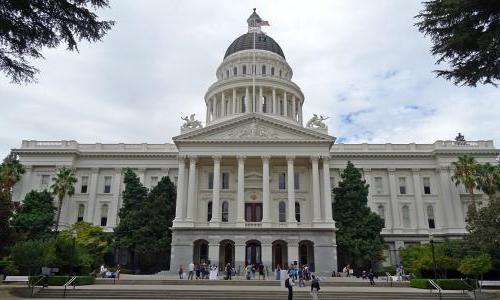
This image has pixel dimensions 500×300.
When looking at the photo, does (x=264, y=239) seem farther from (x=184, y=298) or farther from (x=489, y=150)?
(x=489, y=150)

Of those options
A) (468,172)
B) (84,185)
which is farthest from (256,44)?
(468,172)

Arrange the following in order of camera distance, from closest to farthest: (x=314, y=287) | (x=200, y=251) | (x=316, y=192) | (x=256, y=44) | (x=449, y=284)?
(x=314, y=287), (x=449, y=284), (x=316, y=192), (x=200, y=251), (x=256, y=44)

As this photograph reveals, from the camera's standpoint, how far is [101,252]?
144ft

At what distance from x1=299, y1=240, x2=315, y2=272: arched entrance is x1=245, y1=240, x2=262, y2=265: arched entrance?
459cm

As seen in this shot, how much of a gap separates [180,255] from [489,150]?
41.0m

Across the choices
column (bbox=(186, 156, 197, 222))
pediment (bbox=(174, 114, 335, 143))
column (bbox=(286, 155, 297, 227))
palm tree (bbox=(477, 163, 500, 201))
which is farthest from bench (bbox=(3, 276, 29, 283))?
palm tree (bbox=(477, 163, 500, 201))

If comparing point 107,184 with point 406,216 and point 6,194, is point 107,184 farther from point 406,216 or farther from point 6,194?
point 406,216

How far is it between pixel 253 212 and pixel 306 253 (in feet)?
24.6

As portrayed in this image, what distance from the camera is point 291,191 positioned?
45.5 metres

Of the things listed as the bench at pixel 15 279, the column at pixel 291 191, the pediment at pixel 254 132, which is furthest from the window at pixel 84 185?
the column at pixel 291 191

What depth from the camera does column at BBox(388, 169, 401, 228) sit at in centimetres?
5325

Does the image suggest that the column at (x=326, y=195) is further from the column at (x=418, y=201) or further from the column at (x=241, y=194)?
the column at (x=418, y=201)

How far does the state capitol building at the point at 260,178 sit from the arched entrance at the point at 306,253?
0.15m

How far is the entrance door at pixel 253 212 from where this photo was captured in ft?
156
